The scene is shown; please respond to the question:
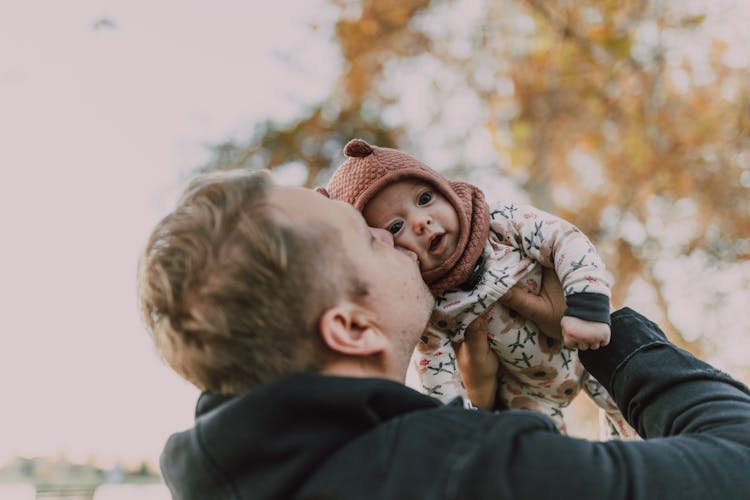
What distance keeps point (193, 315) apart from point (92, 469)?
6.46 metres

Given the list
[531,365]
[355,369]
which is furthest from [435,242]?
[355,369]

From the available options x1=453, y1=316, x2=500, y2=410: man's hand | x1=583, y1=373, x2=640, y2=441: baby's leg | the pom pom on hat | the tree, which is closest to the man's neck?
x1=453, y1=316, x2=500, y2=410: man's hand

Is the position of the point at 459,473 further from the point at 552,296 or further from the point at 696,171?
the point at 696,171

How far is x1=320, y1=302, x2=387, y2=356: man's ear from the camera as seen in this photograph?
1.37 metres

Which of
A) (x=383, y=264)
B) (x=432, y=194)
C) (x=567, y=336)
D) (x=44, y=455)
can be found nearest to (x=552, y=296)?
(x=567, y=336)

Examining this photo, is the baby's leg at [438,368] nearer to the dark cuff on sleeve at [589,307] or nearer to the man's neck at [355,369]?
the dark cuff on sleeve at [589,307]

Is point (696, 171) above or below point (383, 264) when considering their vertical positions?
above

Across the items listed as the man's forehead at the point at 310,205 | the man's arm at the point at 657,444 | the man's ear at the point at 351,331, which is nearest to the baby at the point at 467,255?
the man's arm at the point at 657,444

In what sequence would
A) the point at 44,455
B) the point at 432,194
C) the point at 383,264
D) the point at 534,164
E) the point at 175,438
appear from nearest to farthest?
the point at 175,438
the point at 383,264
the point at 432,194
the point at 44,455
the point at 534,164

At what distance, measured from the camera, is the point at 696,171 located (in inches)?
354

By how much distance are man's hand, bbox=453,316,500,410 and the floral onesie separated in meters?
0.03

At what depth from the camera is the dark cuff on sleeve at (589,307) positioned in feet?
5.65

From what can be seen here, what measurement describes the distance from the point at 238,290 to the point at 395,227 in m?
0.66

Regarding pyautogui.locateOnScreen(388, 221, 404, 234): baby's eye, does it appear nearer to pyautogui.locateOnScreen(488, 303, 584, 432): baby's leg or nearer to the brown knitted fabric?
the brown knitted fabric
